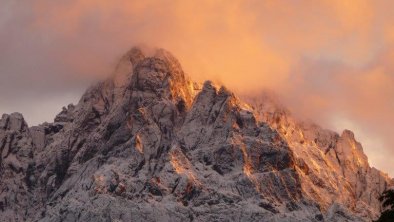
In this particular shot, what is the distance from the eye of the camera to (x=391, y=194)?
9975cm

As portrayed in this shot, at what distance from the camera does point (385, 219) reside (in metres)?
101

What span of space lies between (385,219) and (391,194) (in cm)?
252
